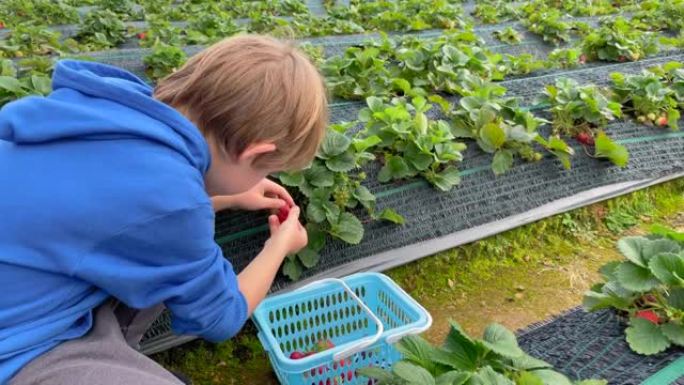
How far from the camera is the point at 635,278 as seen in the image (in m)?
1.90

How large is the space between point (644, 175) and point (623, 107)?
522 millimetres

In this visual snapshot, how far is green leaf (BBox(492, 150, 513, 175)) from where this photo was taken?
10.4 ft

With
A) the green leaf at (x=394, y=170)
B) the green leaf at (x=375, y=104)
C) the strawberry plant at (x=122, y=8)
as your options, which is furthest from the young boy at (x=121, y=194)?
the strawberry plant at (x=122, y=8)

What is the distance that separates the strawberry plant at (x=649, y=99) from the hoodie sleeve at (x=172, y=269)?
10.4ft

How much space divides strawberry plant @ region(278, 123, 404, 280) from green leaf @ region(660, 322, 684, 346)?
1.18 m

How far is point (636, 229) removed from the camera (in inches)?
141

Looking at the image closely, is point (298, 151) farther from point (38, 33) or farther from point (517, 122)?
point (38, 33)

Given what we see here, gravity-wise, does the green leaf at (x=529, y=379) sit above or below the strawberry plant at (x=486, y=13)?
above

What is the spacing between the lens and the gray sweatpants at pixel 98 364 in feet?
4.59

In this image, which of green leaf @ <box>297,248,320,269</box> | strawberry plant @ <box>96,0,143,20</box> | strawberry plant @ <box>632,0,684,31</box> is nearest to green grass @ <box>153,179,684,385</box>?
green leaf @ <box>297,248,320,269</box>

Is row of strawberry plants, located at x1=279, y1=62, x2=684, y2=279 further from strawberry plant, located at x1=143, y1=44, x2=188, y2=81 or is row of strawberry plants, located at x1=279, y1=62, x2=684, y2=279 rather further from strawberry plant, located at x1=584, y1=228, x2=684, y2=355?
strawberry plant, located at x1=143, y1=44, x2=188, y2=81

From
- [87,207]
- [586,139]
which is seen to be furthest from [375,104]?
[87,207]

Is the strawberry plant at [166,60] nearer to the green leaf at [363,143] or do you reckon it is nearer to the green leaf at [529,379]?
the green leaf at [363,143]

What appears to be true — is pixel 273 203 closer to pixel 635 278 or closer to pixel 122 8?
pixel 635 278
